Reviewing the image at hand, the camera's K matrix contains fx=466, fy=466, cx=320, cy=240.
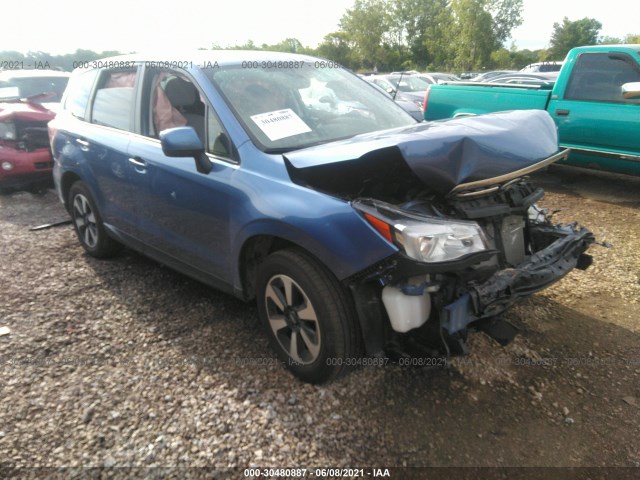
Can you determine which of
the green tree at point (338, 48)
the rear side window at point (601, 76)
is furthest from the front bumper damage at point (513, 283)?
the green tree at point (338, 48)

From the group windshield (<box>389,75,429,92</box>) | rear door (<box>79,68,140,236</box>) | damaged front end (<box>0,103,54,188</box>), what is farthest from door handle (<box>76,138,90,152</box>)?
windshield (<box>389,75,429,92</box>)

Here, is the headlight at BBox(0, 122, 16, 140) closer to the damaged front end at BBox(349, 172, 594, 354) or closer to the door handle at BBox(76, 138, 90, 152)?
the door handle at BBox(76, 138, 90, 152)

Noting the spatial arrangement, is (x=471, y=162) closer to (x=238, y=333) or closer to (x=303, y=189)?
(x=303, y=189)

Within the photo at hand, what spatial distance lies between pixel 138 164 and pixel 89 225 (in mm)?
1409

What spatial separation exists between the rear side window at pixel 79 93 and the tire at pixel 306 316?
8.80 ft

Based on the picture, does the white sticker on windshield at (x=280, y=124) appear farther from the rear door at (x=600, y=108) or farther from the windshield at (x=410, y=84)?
the windshield at (x=410, y=84)

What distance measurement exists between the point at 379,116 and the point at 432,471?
2.29m

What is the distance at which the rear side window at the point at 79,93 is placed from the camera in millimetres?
4102

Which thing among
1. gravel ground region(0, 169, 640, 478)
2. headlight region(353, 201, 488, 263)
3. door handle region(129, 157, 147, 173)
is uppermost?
door handle region(129, 157, 147, 173)

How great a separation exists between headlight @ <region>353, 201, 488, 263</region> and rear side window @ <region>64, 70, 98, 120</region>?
10.3ft

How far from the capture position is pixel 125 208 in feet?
11.7

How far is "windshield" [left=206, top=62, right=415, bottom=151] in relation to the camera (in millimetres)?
2756

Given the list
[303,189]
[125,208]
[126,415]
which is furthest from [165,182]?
[126,415]

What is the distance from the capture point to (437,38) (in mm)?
54656
